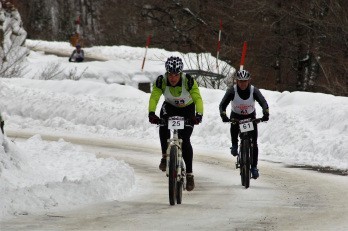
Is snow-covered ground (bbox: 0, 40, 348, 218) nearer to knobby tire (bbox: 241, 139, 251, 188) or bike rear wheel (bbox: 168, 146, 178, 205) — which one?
bike rear wheel (bbox: 168, 146, 178, 205)

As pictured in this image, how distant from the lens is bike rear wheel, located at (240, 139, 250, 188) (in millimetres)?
14273

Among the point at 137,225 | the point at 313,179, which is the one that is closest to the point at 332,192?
the point at 313,179

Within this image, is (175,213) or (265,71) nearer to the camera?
(175,213)

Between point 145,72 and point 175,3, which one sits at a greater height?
point 175,3

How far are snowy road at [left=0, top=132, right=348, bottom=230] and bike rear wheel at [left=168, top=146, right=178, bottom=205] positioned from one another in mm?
163

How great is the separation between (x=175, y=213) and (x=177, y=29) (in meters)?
29.4

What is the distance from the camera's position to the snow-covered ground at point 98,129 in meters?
12.3

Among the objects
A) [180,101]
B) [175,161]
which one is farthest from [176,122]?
[180,101]

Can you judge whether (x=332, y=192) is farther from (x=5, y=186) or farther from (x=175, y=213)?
(x=5, y=186)

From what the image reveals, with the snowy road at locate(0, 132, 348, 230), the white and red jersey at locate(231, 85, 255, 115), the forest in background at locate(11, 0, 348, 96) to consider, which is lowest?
the snowy road at locate(0, 132, 348, 230)

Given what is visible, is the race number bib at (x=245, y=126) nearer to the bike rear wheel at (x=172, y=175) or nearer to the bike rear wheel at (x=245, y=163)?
the bike rear wheel at (x=245, y=163)

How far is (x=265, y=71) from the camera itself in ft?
114

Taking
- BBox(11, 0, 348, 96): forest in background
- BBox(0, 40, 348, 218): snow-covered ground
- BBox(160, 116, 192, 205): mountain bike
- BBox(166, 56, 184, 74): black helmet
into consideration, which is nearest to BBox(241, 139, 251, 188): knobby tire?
BBox(0, 40, 348, 218): snow-covered ground

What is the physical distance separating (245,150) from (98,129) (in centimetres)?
1144
